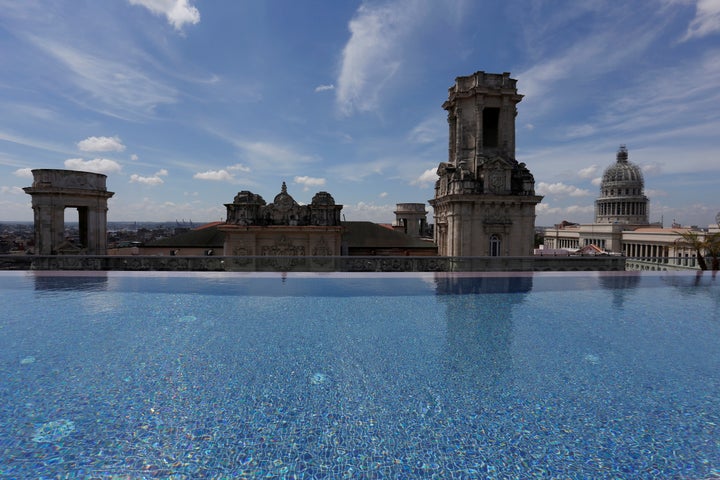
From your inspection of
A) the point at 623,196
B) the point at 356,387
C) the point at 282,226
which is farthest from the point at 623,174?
the point at 356,387

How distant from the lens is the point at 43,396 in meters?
5.91

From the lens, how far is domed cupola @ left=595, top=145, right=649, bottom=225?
9662 centimetres

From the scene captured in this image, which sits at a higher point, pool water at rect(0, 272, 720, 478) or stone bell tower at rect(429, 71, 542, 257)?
stone bell tower at rect(429, 71, 542, 257)

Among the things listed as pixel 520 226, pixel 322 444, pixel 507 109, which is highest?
pixel 507 109

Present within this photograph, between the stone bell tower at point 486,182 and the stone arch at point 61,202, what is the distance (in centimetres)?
2483

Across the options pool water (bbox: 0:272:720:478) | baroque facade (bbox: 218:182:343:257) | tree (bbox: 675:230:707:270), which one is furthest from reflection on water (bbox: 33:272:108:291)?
tree (bbox: 675:230:707:270)

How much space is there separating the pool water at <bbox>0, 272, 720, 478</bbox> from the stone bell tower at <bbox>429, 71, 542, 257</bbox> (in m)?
12.0

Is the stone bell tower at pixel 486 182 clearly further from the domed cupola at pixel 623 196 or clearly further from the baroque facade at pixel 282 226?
the domed cupola at pixel 623 196

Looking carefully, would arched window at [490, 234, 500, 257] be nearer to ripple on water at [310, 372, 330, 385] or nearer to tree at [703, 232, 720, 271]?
tree at [703, 232, 720, 271]

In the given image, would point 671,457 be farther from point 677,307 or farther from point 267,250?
point 267,250

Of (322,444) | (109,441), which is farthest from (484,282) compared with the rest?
(109,441)

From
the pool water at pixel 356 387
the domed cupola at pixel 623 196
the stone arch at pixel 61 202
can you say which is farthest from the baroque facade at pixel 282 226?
the domed cupola at pixel 623 196

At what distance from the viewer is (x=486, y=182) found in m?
23.6

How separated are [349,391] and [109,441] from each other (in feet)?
11.6
